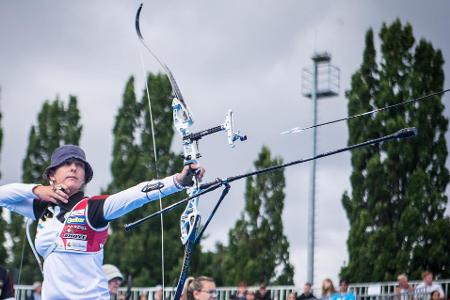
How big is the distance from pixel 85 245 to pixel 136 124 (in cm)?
2680

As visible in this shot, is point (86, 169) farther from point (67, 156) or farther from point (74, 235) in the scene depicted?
point (74, 235)

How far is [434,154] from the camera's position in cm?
2775

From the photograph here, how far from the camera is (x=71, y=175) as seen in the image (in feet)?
21.2

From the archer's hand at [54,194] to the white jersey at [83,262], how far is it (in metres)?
0.12

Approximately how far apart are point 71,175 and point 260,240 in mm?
24092

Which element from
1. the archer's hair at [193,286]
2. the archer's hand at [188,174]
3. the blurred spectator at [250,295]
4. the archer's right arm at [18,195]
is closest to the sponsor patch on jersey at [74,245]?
the archer's right arm at [18,195]

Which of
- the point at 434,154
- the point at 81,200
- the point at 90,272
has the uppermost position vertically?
the point at 434,154

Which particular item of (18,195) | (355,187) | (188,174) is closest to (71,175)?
(18,195)

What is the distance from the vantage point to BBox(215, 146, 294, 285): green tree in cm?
2909

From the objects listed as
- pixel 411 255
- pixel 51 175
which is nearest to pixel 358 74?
pixel 411 255

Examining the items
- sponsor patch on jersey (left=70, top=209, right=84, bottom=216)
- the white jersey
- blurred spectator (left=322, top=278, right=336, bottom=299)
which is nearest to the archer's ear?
the white jersey

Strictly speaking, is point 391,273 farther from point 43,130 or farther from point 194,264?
point 43,130

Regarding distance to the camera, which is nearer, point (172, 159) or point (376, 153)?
point (376, 153)

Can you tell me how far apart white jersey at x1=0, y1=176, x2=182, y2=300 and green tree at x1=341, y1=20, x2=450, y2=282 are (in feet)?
64.5
